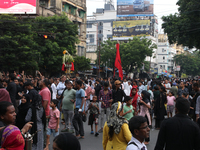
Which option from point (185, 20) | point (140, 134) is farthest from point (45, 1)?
point (140, 134)

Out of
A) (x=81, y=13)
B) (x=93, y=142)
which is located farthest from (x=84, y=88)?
(x=81, y=13)

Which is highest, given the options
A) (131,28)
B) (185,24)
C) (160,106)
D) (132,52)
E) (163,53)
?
(131,28)

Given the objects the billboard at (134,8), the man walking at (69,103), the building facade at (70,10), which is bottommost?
the man walking at (69,103)

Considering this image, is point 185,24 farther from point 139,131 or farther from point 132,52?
point 132,52

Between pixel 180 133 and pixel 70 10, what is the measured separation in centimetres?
4132

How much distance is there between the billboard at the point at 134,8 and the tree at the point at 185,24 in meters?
45.7

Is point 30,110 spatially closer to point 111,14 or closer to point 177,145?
point 177,145

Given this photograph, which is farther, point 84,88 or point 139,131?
point 84,88

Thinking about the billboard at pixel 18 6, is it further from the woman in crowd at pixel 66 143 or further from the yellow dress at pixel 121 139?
the woman in crowd at pixel 66 143

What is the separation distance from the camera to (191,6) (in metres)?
22.0

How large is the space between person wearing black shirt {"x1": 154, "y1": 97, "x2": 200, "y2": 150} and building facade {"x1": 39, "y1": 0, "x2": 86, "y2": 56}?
33.3m

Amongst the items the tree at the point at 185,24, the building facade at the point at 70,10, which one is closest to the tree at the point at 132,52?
the building facade at the point at 70,10

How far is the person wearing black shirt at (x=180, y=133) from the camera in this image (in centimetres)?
381

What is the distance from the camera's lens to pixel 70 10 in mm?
43188
